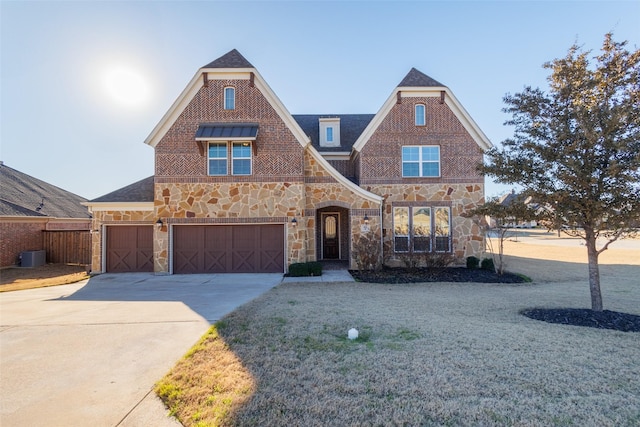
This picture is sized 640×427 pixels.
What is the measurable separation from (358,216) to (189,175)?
24.7 feet

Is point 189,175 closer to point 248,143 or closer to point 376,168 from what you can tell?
point 248,143

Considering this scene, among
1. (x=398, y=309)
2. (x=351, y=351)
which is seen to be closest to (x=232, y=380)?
(x=351, y=351)

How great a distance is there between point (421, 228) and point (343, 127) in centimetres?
793

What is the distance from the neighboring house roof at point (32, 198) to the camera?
Answer: 1814cm

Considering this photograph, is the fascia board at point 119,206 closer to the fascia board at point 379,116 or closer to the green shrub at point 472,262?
the fascia board at point 379,116

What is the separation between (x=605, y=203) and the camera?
288 inches

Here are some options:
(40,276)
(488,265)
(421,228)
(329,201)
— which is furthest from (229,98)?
(488,265)

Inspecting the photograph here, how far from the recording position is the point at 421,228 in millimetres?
16094

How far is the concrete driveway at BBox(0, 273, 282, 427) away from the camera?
3.71 m

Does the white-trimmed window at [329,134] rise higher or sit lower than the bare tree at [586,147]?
higher

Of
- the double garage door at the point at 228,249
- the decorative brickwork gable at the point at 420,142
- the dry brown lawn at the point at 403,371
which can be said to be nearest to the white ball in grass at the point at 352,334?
the dry brown lawn at the point at 403,371

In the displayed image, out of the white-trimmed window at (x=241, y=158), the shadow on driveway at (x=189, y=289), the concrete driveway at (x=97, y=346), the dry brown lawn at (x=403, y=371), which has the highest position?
the white-trimmed window at (x=241, y=158)

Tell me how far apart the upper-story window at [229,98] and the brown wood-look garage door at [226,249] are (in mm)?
5186

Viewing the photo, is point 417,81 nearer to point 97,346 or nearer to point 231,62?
point 231,62
